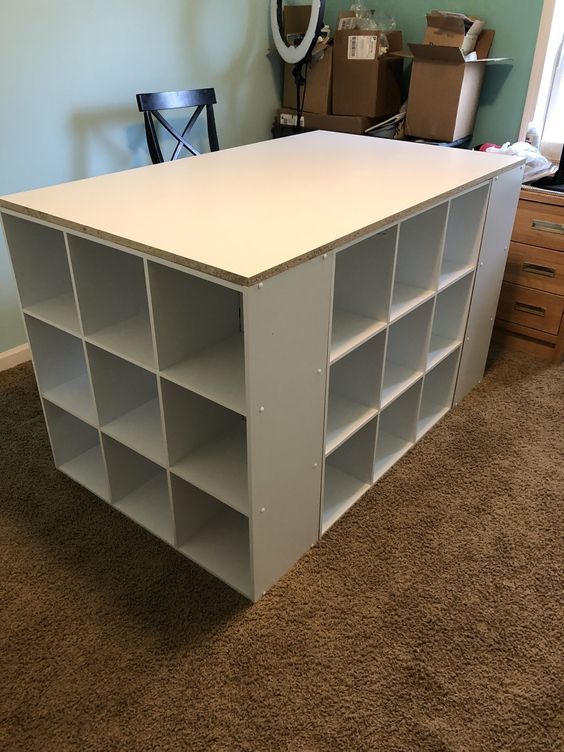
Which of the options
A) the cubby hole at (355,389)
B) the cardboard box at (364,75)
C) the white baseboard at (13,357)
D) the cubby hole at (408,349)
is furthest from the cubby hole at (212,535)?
the cardboard box at (364,75)

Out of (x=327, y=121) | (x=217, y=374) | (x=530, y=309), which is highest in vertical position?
(x=327, y=121)

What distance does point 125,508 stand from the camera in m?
1.85

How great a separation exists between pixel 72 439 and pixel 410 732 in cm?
131

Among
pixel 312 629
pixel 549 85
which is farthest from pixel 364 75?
pixel 312 629

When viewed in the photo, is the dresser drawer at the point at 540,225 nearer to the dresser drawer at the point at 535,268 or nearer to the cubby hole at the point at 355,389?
the dresser drawer at the point at 535,268

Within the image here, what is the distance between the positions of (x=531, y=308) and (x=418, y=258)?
98cm

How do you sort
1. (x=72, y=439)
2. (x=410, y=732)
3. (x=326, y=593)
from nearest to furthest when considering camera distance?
(x=410, y=732)
(x=326, y=593)
(x=72, y=439)

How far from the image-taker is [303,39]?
302cm

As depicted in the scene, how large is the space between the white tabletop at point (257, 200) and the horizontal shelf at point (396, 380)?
570mm

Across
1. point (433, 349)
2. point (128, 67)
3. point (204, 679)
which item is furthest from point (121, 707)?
point (128, 67)

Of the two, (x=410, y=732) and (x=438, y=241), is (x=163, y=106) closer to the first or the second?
(x=438, y=241)

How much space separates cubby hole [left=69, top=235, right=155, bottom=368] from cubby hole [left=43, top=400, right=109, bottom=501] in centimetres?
42

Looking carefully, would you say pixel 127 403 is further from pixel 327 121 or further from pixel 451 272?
pixel 327 121

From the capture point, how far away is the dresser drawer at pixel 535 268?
101 inches
